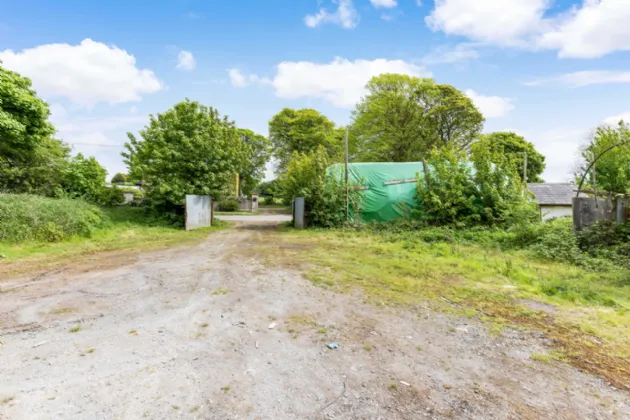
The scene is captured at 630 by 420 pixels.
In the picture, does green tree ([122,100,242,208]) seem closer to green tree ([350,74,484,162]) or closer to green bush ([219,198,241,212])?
green tree ([350,74,484,162])

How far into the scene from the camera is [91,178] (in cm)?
1288

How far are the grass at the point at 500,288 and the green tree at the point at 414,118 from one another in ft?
50.6

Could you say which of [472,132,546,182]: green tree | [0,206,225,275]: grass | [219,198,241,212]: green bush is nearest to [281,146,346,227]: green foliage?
[0,206,225,275]: grass

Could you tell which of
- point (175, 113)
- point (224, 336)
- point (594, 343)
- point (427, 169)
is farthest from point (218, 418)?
point (175, 113)

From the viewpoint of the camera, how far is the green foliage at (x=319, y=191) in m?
13.1

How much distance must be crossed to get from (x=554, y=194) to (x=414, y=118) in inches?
386

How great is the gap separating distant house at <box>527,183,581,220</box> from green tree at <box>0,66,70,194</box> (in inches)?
845

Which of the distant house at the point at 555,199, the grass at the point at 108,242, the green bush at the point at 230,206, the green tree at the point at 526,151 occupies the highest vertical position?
the green tree at the point at 526,151

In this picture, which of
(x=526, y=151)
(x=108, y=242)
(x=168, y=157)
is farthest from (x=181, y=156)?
(x=526, y=151)

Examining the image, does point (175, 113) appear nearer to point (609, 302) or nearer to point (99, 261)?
point (99, 261)

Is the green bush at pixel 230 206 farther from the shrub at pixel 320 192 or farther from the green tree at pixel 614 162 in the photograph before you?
the green tree at pixel 614 162

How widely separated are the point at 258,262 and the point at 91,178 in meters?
10.1

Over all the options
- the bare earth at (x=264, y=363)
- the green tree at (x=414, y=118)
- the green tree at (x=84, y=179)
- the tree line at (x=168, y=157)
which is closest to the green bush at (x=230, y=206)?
the tree line at (x=168, y=157)

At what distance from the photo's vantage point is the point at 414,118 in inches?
893
